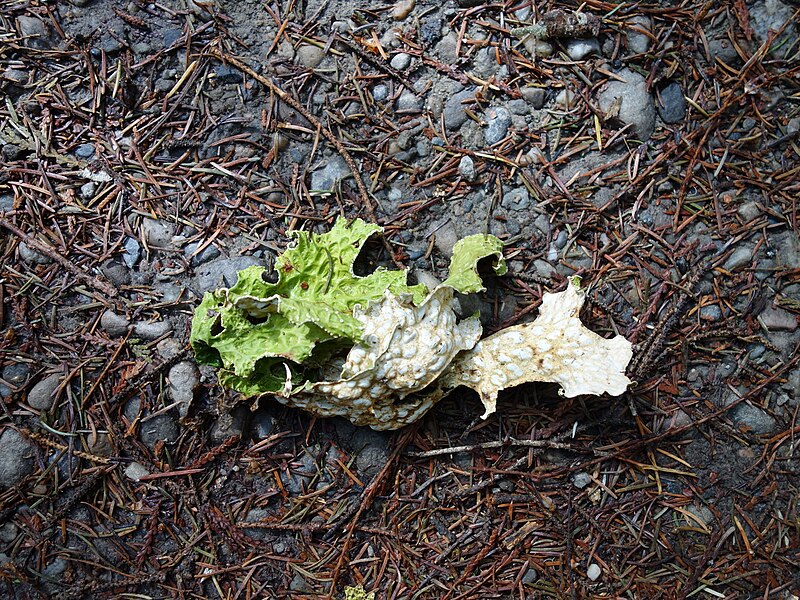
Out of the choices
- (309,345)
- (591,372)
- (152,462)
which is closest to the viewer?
(309,345)

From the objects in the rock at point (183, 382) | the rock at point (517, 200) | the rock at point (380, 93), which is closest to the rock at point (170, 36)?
the rock at point (380, 93)

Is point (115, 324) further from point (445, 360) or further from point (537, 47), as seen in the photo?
point (537, 47)

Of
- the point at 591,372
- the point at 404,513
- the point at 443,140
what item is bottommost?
the point at 404,513

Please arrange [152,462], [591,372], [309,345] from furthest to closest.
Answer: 1. [152,462]
2. [591,372]
3. [309,345]

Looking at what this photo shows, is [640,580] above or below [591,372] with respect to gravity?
below

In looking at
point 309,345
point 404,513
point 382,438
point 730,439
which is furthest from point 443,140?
point 730,439

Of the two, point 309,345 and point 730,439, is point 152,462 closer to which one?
point 309,345

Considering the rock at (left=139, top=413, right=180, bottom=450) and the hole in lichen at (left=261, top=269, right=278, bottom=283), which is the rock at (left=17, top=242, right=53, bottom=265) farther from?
the hole in lichen at (left=261, top=269, right=278, bottom=283)
